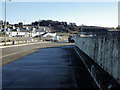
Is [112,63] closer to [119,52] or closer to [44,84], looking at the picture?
[119,52]

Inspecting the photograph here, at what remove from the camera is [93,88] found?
27.8 ft

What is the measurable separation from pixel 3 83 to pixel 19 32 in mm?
152771

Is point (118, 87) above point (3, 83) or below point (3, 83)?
above

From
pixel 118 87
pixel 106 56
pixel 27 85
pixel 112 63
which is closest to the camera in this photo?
pixel 118 87

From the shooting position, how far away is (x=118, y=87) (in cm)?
614

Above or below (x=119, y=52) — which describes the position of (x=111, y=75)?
below

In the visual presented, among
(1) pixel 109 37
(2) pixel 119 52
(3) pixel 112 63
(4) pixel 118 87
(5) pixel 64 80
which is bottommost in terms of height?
(5) pixel 64 80

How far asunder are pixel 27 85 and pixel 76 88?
226cm

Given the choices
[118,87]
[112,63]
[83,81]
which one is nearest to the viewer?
[118,87]

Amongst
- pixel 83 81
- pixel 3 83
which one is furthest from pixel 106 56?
pixel 3 83

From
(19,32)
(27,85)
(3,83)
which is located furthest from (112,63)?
(19,32)

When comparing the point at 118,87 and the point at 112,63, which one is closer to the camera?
the point at 118,87

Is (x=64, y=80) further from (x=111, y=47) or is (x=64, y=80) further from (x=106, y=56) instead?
(x=111, y=47)

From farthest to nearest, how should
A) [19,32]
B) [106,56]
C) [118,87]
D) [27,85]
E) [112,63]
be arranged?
[19,32]
[27,85]
[106,56]
[112,63]
[118,87]
